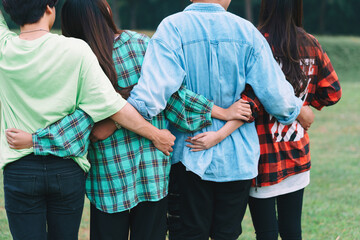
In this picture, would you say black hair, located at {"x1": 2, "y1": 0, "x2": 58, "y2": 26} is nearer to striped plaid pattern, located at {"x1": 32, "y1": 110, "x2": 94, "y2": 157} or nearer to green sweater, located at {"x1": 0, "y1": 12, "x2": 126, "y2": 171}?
green sweater, located at {"x1": 0, "y1": 12, "x2": 126, "y2": 171}

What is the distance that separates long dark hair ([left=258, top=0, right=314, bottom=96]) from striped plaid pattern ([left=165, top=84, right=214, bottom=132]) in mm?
537

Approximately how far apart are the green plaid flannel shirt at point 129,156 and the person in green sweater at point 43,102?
16 cm

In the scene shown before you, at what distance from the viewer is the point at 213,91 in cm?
241

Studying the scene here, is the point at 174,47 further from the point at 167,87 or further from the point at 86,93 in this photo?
the point at 86,93

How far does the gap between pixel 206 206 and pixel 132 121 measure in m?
0.61

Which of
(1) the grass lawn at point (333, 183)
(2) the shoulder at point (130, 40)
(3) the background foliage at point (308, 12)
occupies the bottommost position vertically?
(3) the background foliage at point (308, 12)

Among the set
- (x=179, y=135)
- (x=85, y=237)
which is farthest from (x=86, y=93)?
(x=85, y=237)

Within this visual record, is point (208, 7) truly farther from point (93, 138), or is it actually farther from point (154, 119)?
point (93, 138)

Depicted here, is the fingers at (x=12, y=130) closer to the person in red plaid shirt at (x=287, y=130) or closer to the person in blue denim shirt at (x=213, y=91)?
the person in blue denim shirt at (x=213, y=91)

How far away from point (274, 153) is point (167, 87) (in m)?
0.76

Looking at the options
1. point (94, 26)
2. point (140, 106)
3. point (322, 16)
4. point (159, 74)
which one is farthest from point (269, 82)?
point (322, 16)

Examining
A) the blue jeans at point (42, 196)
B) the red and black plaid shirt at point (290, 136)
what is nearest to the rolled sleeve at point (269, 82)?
the red and black plaid shirt at point (290, 136)

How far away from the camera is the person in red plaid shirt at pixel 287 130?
2.61m

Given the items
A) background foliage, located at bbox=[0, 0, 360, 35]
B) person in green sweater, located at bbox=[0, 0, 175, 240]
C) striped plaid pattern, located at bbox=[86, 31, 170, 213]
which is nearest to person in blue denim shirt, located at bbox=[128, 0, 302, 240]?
striped plaid pattern, located at bbox=[86, 31, 170, 213]
